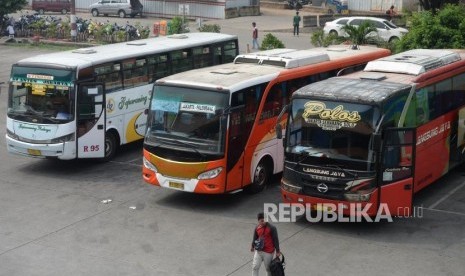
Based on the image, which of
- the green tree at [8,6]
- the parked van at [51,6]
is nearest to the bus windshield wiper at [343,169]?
the green tree at [8,6]

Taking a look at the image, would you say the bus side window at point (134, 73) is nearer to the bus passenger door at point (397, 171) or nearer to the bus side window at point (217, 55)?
the bus side window at point (217, 55)

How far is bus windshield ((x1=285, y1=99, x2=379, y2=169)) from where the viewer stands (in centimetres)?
1540

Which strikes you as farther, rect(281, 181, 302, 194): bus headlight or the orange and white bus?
the orange and white bus

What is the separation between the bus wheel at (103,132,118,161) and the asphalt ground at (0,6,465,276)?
1.03 m

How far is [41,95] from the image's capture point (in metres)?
20.0

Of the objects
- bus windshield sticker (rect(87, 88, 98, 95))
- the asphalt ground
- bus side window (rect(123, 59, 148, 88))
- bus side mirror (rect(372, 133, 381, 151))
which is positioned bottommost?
the asphalt ground

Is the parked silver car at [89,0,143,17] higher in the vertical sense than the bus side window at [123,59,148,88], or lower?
higher

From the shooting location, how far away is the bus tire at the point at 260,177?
60.0 feet

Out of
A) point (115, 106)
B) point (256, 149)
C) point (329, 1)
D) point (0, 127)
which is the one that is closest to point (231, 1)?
point (329, 1)

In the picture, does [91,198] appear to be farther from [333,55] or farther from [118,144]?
[333,55]

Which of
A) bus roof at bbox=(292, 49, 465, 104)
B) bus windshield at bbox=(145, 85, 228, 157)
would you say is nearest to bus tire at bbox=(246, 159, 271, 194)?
bus windshield at bbox=(145, 85, 228, 157)

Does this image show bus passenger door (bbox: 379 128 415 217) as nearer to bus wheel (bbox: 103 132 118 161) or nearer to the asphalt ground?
the asphalt ground

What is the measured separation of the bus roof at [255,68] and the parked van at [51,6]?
128 feet

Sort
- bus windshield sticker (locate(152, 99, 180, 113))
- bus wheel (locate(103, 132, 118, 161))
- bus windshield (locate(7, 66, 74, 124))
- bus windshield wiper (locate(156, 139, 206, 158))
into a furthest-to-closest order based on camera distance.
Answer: bus wheel (locate(103, 132, 118, 161)) → bus windshield (locate(7, 66, 74, 124)) → bus windshield sticker (locate(152, 99, 180, 113)) → bus windshield wiper (locate(156, 139, 206, 158))
